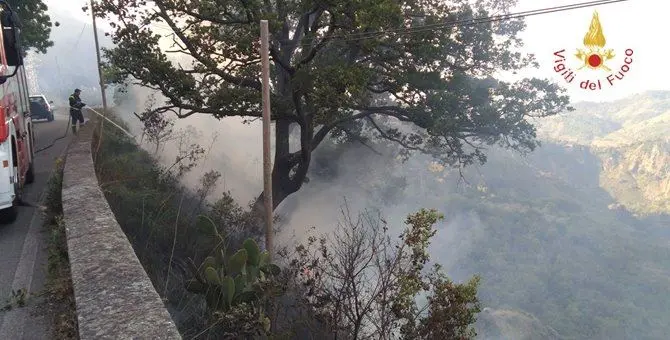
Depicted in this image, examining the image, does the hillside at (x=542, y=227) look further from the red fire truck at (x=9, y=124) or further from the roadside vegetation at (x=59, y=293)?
the roadside vegetation at (x=59, y=293)

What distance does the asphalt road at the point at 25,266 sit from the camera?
14.2ft

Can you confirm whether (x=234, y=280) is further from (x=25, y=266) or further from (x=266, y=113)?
(x=266, y=113)

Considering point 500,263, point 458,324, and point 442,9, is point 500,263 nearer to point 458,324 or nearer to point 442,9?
point 442,9

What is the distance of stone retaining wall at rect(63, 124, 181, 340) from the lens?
9.81 feet

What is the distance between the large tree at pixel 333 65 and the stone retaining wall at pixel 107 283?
7559 mm

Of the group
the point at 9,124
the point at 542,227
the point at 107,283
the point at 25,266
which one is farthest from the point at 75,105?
the point at 542,227

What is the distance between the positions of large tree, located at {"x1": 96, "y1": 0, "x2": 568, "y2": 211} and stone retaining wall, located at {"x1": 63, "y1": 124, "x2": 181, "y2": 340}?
7.56 m

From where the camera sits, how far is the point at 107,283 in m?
3.63

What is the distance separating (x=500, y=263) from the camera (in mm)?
103188

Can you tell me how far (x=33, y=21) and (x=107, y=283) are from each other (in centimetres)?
2152

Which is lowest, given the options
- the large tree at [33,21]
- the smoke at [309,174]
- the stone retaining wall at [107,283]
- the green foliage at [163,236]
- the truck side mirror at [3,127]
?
the smoke at [309,174]

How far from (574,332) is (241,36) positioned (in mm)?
83076

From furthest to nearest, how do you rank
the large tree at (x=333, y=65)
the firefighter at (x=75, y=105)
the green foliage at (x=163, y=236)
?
the firefighter at (x=75, y=105)
the large tree at (x=333, y=65)
the green foliage at (x=163, y=236)

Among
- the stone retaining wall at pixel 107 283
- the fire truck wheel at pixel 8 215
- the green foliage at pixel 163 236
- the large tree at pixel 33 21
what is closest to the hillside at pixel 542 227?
the large tree at pixel 33 21
